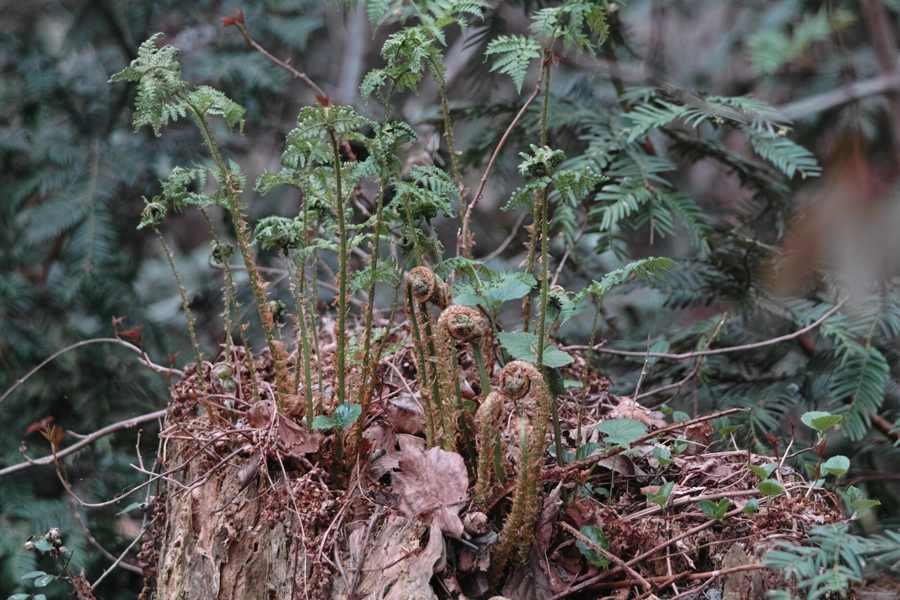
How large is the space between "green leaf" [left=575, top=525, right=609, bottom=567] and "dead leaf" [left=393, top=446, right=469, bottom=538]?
0.13 meters

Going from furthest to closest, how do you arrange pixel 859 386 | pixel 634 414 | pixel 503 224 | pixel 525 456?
pixel 503 224, pixel 859 386, pixel 634 414, pixel 525 456

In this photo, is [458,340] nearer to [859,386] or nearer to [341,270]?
[341,270]

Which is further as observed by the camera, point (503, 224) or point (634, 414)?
point (503, 224)

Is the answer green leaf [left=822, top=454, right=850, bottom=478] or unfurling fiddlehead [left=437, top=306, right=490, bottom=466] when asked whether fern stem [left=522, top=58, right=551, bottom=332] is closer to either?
unfurling fiddlehead [left=437, top=306, right=490, bottom=466]

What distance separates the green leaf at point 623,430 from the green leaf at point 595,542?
0.32 feet

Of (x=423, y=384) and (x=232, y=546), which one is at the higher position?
(x=423, y=384)

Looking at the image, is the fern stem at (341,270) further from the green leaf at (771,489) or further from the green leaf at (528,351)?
the green leaf at (771,489)

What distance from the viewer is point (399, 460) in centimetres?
76

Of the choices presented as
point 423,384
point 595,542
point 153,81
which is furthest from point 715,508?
point 153,81

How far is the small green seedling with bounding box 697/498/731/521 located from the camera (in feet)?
2.19

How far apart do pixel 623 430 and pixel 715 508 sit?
12 cm

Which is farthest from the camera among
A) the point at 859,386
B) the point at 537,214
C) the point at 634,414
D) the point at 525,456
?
the point at 859,386

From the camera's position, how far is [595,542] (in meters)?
0.67

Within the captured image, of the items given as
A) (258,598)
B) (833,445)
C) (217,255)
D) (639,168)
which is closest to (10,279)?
(217,255)
